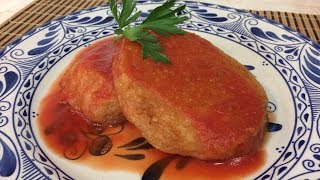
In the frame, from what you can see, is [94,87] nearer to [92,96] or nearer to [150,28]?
[92,96]

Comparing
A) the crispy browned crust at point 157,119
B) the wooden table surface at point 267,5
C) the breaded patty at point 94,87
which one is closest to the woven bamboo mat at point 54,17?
the wooden table surface at point 267,5

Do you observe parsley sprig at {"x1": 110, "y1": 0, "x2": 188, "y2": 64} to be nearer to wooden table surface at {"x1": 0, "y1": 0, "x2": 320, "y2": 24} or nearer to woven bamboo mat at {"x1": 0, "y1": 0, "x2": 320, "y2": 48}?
woven bamboo mat at {"x1": 0, "y1": 0, "x2": 320, "y2": 48}

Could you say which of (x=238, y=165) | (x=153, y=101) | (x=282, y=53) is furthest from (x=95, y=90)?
(x=282, y=53)

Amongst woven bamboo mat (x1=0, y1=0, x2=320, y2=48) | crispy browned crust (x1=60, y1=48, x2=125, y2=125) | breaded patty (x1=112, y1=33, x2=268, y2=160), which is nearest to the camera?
breaded patty (x1=112, y1=33, x2=268, y2=160)

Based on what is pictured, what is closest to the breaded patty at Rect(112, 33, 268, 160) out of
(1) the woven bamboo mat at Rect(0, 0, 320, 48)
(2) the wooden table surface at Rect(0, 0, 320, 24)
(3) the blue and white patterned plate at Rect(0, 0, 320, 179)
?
(3) the blue and white patterned plate at Rect(0, 0, 320, 179)

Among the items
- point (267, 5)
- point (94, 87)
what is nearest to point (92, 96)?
point (94, 87)

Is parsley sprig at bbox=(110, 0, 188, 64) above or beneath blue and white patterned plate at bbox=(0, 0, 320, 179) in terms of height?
above

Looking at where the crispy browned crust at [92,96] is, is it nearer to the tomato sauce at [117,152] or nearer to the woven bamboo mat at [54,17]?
the tomato sauce at [117,152]
